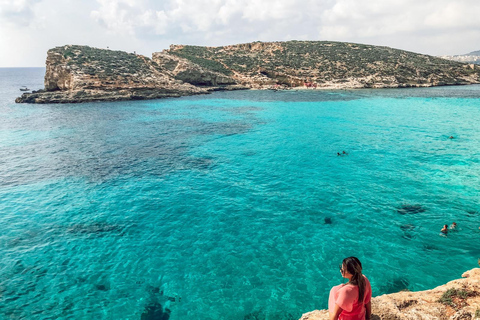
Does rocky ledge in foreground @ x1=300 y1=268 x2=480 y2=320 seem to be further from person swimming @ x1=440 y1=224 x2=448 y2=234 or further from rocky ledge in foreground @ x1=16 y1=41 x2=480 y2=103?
rocky ledge in foreground @ x1=16 y1=41 x2=480 y2=103

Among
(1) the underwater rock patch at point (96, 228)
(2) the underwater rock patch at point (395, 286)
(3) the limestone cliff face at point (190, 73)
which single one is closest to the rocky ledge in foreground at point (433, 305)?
(2) the underwater rock patch at point (395, 286)

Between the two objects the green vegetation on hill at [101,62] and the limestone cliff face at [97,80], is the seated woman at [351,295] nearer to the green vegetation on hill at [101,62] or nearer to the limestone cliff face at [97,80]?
the limestone cliff face at [97,80]

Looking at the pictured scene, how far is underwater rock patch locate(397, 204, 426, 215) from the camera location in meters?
18.2

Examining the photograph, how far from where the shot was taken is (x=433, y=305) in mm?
8195

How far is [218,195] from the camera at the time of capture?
2138 cm

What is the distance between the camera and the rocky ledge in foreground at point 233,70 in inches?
2862

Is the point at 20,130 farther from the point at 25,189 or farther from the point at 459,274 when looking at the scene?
the point at 459,274

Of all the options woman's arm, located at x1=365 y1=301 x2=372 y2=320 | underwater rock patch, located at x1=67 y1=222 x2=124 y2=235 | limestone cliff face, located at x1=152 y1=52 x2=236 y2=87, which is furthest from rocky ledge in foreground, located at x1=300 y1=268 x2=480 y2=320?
limestone cliff face, located at x1=152 y1=52 x2=236 y2=87

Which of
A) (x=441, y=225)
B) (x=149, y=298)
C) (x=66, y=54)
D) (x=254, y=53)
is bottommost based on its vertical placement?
(x=149, y=298)

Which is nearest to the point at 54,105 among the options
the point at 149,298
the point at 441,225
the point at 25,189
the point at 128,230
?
the point at 25,189

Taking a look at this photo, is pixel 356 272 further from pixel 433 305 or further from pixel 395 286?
pixel 395 286

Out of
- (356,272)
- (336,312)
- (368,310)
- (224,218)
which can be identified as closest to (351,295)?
(336,312)

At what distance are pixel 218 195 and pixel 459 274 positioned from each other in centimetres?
1524

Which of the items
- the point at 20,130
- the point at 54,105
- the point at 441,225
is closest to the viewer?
the point at 441,225
